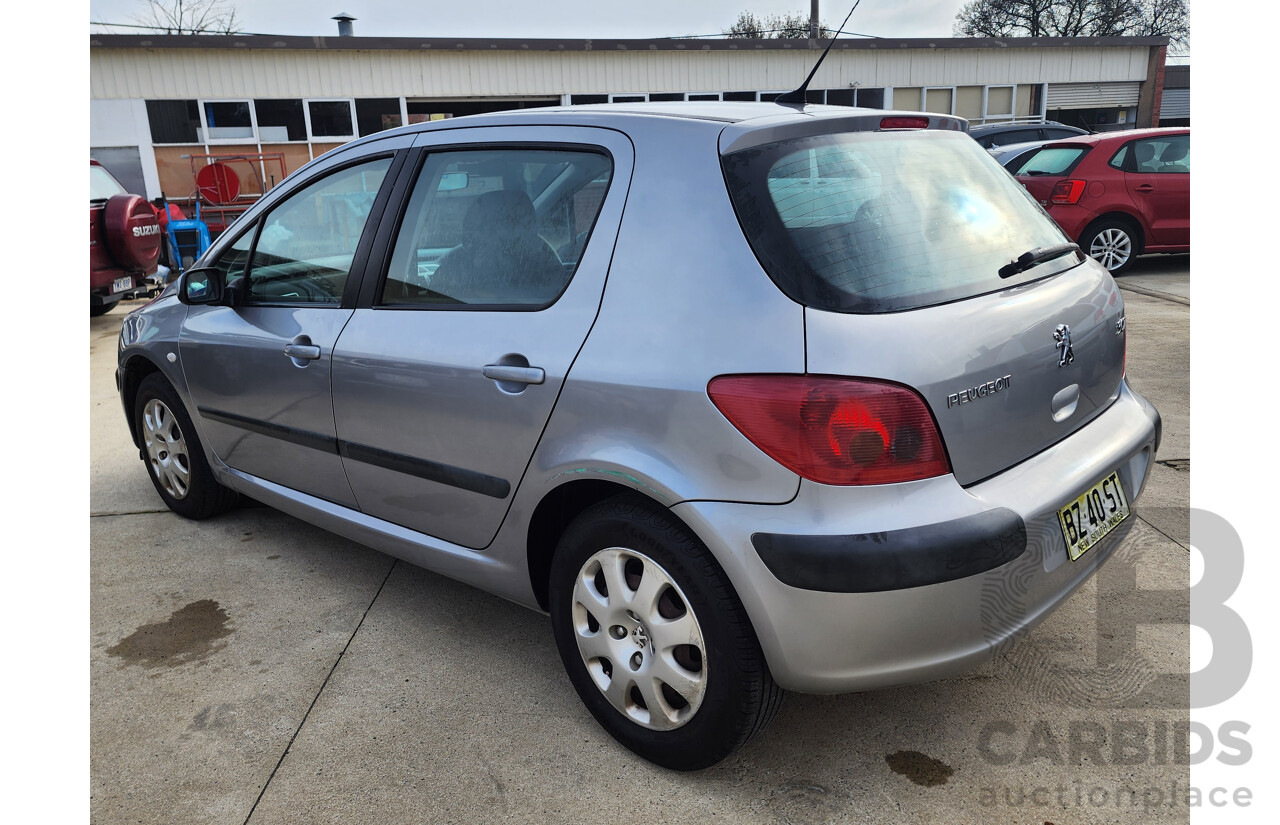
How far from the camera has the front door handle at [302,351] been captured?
9.39 feet

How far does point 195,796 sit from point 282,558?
144cm

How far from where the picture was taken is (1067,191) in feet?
29.4

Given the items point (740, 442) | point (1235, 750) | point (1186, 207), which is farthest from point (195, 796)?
point (1186, 207)

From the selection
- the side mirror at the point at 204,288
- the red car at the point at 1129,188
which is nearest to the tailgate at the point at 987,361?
the side mirror at the point at 204,288

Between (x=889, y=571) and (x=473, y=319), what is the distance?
4.25 ft

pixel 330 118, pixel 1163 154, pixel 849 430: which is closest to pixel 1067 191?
pixel 1163 154

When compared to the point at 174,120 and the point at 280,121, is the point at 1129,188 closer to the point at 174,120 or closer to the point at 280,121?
the point at 280,121

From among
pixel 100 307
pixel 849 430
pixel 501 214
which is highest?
pixel 501 214

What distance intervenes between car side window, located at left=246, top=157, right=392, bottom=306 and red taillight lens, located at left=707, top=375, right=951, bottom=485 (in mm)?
1690

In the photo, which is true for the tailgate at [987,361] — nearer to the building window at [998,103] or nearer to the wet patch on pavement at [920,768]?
the wet patch on pavement at [920,768]

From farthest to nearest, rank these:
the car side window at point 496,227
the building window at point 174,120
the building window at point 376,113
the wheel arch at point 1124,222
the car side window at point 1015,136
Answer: the building window at point 376,113
the building window at point 174,120
the car side window at point 1015,136
the wheel arch at point 1124,222
the car side window at point 496,227

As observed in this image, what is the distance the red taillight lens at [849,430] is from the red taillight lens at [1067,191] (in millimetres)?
8381

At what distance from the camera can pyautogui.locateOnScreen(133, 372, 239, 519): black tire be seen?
375 cm

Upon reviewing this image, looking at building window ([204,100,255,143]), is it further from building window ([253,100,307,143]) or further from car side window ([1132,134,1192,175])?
car side window ([1132,134,1192,175])
